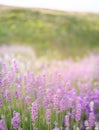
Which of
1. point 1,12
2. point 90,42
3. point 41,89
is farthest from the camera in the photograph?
point 90,42

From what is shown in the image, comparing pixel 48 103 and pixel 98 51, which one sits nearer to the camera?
pixel 48 103

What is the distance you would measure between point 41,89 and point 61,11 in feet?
3.98

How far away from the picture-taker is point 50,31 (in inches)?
113

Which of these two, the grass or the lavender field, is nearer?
the lavender field

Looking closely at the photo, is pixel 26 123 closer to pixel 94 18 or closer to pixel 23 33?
pixel 23 33

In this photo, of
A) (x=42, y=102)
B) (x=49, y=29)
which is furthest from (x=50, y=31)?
(x=42, y=102)

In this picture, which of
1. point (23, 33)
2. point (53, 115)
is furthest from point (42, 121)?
point (23, 33)

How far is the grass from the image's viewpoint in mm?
2781

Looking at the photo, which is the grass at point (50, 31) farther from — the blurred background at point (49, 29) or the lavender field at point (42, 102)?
the lavender field at point (42, 102)

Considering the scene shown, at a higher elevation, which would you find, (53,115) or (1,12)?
(1,12)

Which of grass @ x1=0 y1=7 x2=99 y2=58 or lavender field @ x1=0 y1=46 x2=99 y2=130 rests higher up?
grass @ x1=0 y1=7 x2=99 y2=58

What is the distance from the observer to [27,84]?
6.24 feet

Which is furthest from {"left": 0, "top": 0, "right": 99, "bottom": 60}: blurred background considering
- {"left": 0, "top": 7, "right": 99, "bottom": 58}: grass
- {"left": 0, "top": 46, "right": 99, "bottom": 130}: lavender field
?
{"left": 0, "top": 46, "right": 99, "bottom": 130}: lavender field

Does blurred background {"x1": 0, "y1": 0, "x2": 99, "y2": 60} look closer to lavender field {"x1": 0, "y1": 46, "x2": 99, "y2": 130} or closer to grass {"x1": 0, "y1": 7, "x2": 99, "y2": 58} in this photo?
grass {"x1": 0, "y1": 7, "x2": 99, "y2": 58}
